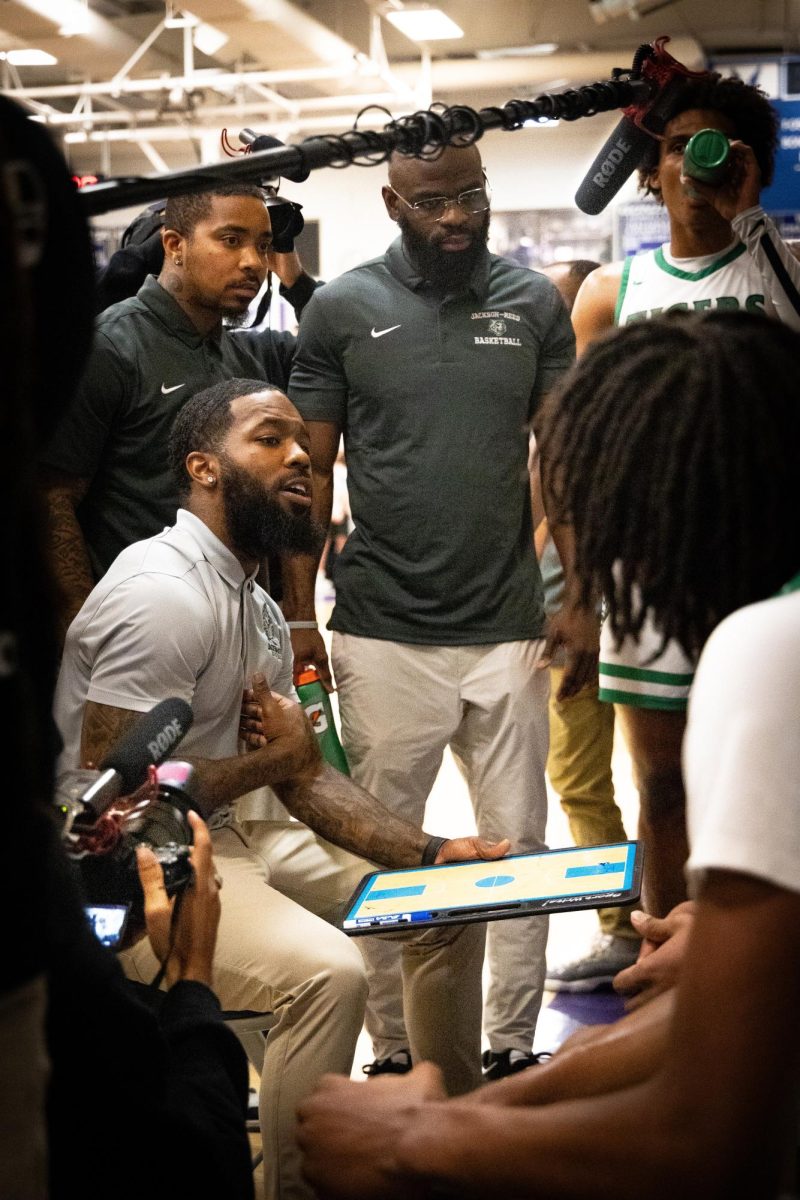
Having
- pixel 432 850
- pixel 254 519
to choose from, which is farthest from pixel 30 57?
pixel 432 850

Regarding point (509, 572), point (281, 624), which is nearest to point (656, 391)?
point (281, 624)

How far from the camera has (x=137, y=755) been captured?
174 centimetres

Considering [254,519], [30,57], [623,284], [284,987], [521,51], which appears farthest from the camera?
[521,51]

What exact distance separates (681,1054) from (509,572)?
2.17 metres

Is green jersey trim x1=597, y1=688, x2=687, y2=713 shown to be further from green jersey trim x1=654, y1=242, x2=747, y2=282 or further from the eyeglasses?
the eyeglasses

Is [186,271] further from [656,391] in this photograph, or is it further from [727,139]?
[656,391]

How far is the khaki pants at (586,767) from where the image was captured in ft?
12.8

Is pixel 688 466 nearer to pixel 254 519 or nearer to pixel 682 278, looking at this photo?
pixel 254 519

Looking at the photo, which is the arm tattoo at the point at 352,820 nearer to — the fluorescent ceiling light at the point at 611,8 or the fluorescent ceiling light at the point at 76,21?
the fluorescent ceiling light at the point at 76,21

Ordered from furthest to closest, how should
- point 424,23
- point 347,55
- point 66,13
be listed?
point 347,55 → point 424,23 → point 66,13

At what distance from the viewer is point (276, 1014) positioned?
2.33 metres

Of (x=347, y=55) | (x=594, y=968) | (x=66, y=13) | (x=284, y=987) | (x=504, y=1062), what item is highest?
(x=66, y=13)

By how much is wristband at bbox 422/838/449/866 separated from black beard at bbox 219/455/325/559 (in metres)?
0.66

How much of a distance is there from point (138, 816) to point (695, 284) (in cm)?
183
